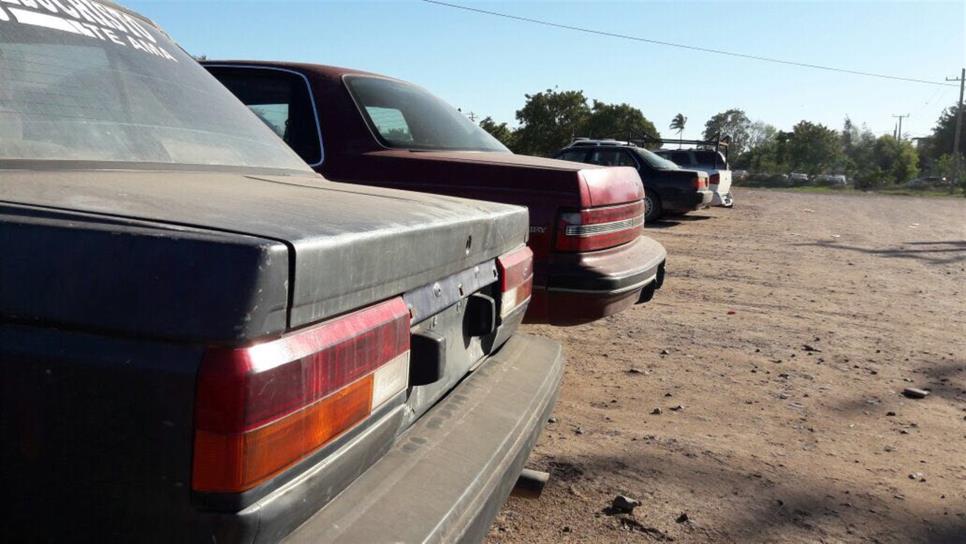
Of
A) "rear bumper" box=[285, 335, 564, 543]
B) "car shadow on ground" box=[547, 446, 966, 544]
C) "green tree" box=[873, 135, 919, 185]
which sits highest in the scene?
"green tree" box=[873, 135, 919, 185]

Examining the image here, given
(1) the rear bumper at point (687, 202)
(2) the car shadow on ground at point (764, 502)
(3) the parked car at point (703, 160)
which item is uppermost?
(3) the parked car at point (703, 160)

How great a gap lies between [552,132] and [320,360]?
5014cm

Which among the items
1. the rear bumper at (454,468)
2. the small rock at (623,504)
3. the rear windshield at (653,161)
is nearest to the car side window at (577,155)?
the rear windshield at (653,161)

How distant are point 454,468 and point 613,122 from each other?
53777mm

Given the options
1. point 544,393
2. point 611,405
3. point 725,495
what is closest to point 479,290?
point 544,393

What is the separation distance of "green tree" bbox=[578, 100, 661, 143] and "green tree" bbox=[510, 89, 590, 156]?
91 centimetres

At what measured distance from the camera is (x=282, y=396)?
58.6 inches

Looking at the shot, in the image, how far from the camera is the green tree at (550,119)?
49781 millimetres

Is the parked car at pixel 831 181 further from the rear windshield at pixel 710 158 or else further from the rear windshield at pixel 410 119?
the rear windshield at pixel 410 119

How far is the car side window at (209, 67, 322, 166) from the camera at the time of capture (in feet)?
16.1

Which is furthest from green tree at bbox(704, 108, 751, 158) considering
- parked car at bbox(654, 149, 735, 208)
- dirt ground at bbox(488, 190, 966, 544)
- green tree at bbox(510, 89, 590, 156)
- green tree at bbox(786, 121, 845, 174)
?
dirt ground at bbox(488, 190, 966, 544)

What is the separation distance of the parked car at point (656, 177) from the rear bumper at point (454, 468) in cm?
1344

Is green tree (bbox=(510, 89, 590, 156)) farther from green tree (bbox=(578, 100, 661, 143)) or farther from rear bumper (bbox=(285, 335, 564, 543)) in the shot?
rear bumper (bbox=(285, 335, 564, 543))

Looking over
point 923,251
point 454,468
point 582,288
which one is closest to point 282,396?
point 454,468
